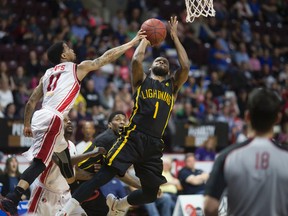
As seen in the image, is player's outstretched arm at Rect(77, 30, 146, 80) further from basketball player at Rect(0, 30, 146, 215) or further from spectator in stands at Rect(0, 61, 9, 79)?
spectator in stands at Rect(0, 61, 9, 79)

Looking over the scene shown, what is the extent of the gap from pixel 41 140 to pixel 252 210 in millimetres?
4185

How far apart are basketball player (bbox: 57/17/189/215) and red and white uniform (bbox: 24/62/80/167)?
1.99ft

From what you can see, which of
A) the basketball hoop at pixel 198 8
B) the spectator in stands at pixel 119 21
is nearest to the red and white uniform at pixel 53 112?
the basketball hoop at pixel 198 8

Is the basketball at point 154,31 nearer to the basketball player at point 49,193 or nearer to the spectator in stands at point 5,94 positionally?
the basketball player at point 49,193

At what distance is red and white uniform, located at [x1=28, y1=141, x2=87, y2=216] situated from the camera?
26.8 ft

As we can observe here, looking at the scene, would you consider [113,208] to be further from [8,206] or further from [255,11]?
[255,11]

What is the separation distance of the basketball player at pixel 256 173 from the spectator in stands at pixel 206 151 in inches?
434

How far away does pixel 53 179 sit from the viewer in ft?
27.1

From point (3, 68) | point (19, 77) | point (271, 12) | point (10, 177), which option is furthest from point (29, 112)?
point (271, 12)

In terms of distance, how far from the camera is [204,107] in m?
17.8

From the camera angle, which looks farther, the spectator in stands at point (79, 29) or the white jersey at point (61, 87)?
the spectator in stands at point (79, 29)

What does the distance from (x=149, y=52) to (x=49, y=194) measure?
10.6 m

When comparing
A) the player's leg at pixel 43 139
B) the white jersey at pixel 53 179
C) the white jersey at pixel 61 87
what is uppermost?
the white jersey at pixel 61 87

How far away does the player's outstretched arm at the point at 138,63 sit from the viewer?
800 centimetres
